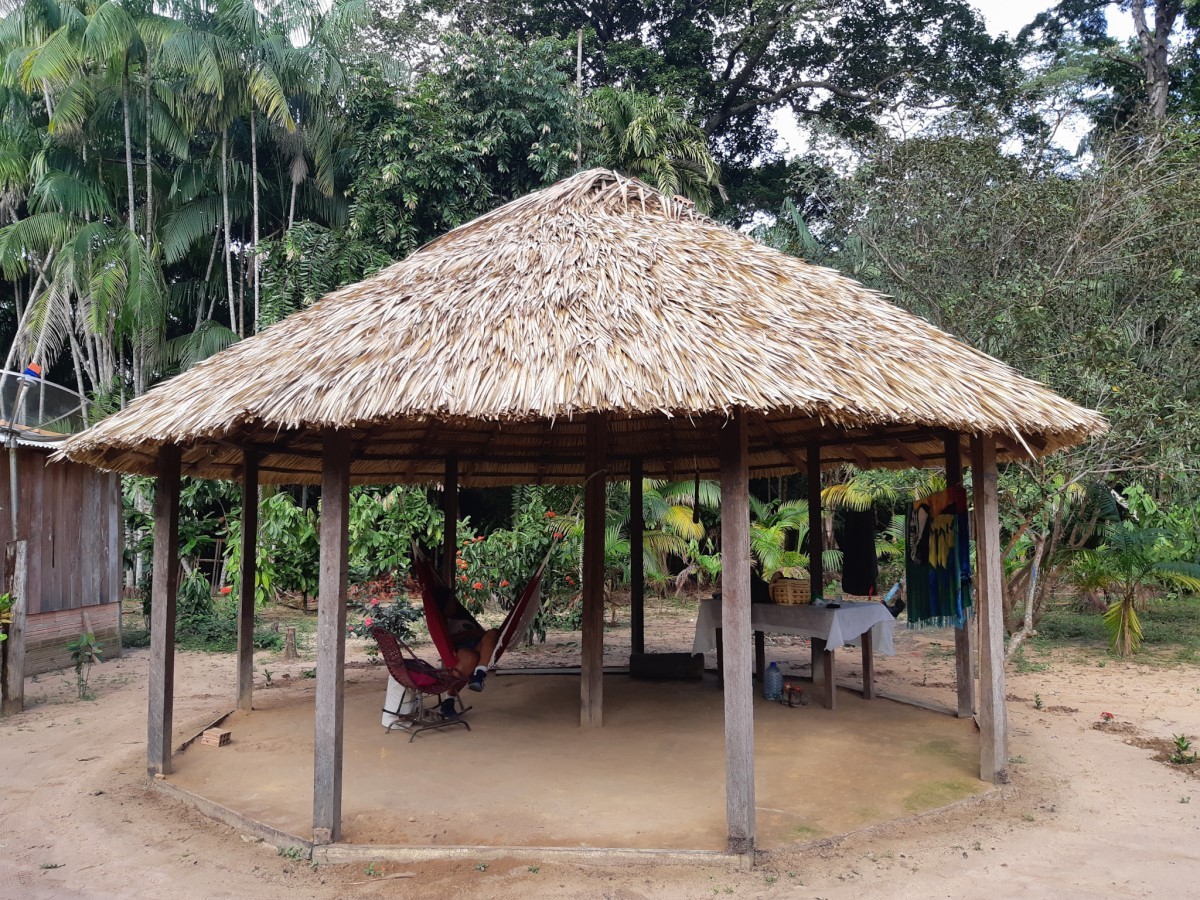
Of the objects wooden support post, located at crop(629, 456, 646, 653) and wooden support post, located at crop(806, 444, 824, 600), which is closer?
wooden support post, located at crop(806, 444, 824, 600)

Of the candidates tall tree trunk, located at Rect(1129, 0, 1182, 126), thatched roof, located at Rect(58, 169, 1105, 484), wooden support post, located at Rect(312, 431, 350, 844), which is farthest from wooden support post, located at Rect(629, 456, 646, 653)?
tall tree trunk, located at Rect(1129, 0, 1182, 126)

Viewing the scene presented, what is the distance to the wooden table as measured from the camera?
6398mm

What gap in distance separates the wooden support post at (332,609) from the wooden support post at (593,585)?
1926mm

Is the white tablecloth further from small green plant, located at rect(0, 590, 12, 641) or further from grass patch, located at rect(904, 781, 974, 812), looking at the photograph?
small green plant, located at rect(0, 590, 12, 641)

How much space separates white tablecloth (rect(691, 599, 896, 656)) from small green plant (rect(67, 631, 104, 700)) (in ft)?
16.7

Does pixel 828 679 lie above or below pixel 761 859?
above

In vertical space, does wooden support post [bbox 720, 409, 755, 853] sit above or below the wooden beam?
below

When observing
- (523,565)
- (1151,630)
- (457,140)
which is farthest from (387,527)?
(1151,630)

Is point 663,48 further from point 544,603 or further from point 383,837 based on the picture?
point 383,837

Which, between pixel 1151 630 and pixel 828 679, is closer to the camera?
pixel 828 679

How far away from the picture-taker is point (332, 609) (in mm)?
4258

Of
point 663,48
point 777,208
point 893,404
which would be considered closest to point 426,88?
point 663,48

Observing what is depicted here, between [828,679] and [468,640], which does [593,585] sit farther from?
[828,679]

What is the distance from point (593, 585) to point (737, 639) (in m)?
2.02
